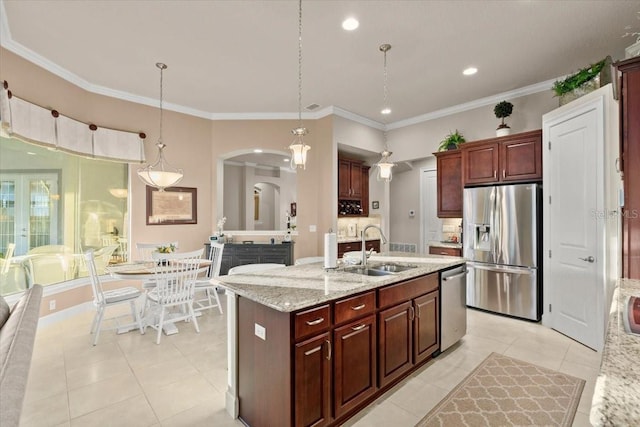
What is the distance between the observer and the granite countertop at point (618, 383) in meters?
0.67

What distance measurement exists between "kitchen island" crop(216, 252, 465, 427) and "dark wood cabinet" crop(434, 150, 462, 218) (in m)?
2.75

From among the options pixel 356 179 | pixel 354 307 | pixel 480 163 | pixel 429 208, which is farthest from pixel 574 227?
pixel 356 179

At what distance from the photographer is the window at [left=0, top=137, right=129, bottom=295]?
12.3 feet

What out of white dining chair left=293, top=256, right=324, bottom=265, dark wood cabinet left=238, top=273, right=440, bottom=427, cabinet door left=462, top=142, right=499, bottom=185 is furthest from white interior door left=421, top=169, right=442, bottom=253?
dark wood cabinet left=238, top=273, right=440, bottom=427

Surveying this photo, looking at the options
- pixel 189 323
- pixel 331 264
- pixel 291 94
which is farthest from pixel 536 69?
pixel 189 323

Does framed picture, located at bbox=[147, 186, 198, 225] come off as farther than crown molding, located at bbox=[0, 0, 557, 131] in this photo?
Yes

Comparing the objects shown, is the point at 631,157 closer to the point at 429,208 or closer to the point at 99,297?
the point at 429,208

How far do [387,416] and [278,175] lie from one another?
24.2ft

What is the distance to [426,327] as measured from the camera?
2.73 m

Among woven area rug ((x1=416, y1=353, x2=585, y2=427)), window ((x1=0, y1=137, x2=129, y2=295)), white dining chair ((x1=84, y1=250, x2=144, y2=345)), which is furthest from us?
window ((x1=0, y1=137, x2=129, y2=295))

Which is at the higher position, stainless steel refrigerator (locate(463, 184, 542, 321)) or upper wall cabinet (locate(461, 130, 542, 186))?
upper wall cabinet (locate(461, 130, 542, 186))

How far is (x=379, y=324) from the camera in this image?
87.6 inches

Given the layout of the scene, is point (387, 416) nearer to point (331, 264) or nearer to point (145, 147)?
point (331, 264)

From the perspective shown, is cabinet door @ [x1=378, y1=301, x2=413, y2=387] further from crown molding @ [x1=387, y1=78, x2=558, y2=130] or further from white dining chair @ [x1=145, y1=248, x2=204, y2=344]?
crown molding @ [x1=387, y1=78, x2=558, y2=130]
